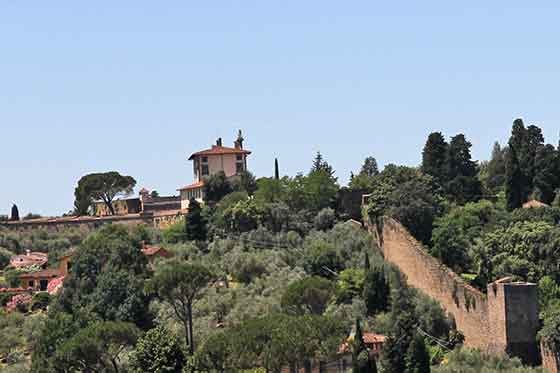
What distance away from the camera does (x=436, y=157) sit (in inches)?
2608

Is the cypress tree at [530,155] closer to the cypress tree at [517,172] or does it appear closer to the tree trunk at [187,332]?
the cypress tree at [517,172]

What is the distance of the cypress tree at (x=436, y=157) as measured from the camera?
65812 mm

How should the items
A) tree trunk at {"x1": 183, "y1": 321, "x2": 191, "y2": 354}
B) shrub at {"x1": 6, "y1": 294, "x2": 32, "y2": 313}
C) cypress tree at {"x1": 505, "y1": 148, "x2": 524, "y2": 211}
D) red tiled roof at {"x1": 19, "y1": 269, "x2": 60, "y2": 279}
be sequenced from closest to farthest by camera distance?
tree trunk at {"x1": 183, "y1": 321, "x2": 191, "y2": 354} → cypress tree at {"x1": 505, "y1": 148, "x2": 524, "y2": 211} → shrub at {"x1": 6, "y1": 294, "x2": 32, "y2": 313} → red tiled roof at {"x1": 19, "y1": 269, "x2": 60, "y2": 279}

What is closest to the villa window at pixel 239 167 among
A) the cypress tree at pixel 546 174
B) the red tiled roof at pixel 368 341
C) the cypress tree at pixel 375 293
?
the cypress tree at pixel 546 174

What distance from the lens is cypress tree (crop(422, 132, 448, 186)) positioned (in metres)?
65.8

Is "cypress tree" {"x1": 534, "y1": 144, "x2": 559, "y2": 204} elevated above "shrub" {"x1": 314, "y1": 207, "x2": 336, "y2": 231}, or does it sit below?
above

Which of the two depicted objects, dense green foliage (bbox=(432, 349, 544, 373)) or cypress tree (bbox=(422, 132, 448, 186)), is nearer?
dense green foliage (bbox=(432, 349, 544, 373))

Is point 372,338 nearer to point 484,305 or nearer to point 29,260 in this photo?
point 484,305

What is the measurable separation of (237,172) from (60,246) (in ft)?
32.3

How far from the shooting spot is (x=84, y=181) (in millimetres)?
85500

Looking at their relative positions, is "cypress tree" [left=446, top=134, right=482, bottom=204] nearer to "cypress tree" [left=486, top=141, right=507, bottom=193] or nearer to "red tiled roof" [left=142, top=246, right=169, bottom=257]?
"cypress tree" [left=486, top=141, right=507, bottom=193]

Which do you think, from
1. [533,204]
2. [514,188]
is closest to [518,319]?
[533,204]

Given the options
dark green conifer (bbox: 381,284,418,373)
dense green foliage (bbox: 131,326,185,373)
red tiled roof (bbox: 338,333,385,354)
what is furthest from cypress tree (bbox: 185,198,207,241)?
dark green conifer (bbox: 381,284,418,373)

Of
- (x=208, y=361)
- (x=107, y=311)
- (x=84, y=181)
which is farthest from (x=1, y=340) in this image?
(x=84, y=181)
